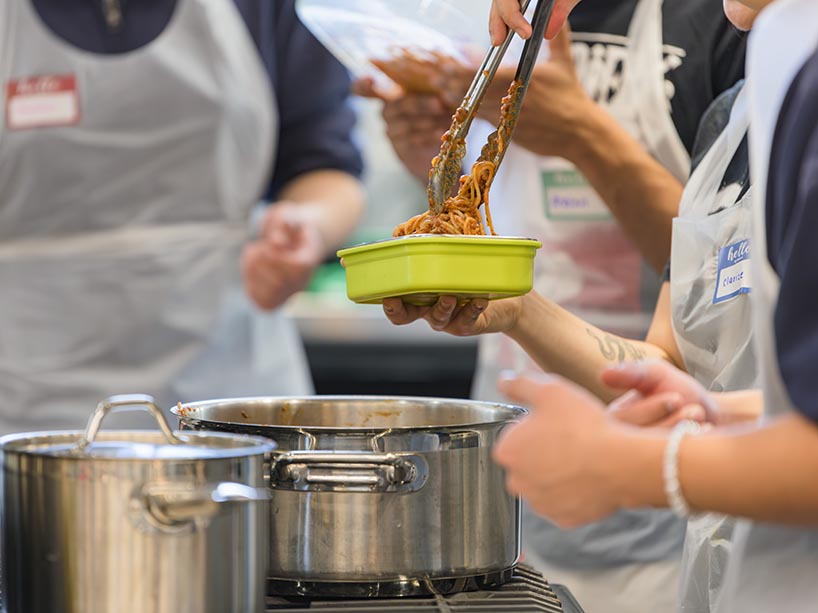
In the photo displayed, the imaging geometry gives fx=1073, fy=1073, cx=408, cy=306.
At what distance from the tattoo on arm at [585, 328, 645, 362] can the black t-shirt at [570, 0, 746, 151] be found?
43 cm

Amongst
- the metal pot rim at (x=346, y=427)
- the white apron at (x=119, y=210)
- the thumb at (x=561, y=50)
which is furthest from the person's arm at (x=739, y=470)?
the white apron at (x=119, y=210)

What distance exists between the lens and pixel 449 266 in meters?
1.10

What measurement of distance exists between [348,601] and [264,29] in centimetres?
165

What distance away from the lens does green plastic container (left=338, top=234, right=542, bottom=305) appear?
3.60 feet

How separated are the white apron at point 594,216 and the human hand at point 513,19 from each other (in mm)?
457

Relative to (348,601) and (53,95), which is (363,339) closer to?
(53,95)

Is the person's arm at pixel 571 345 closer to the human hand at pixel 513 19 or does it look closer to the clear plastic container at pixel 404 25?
the human hand at pixel 513 19

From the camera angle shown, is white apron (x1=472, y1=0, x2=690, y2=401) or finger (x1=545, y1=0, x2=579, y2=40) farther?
white apron (x1=472, y1=0, x2=690, y2=401)

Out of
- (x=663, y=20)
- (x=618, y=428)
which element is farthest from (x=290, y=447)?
(x=663, y=20)

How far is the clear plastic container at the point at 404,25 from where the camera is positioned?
168 centimetres

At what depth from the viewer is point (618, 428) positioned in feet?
2.60

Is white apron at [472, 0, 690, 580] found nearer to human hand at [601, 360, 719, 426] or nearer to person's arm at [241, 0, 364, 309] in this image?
person's arm at [241, 0, 364, 309]

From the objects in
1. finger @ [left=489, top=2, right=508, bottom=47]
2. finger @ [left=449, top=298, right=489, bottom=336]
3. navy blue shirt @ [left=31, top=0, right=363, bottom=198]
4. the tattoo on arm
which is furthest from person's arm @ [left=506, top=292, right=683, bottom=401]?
navy blue shirt @ [left=31, top=0, right=363, bottom=198]

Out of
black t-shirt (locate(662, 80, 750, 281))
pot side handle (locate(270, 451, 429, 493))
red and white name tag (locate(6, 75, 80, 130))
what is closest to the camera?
pot side handle (locate(270, 451, 429, 493))
